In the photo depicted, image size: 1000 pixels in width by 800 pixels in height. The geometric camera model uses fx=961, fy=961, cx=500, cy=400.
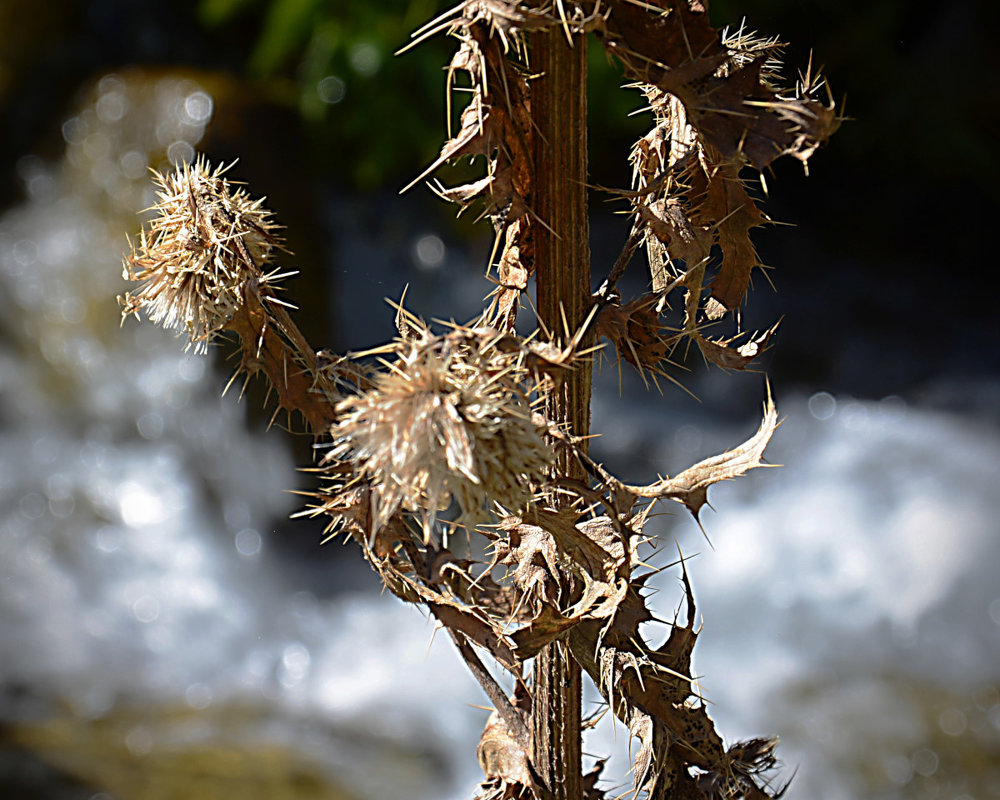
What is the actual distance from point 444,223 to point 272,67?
752mm

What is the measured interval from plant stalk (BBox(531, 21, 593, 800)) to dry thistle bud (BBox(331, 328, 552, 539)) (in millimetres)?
96

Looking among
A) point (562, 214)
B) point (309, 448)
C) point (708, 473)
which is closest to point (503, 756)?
point (708, 473)

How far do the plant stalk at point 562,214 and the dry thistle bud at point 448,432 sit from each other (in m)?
0.10

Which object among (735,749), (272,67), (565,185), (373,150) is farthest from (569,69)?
(272,67)

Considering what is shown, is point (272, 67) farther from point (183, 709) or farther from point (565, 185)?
point (565, 185)

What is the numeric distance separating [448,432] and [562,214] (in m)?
0.18

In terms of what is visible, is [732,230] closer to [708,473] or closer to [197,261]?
[708,473]

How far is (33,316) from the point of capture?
2869mm

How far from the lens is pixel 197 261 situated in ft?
1.71

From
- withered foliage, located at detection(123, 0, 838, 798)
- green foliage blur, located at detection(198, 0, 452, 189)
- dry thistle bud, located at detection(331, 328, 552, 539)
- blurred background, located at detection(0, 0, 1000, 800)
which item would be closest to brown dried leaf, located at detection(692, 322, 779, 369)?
withered foliage, located at detection(123, 0, 838, 798)

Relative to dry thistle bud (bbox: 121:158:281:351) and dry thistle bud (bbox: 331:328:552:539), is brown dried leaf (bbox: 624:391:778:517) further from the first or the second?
dry thistle bud (bbox: 121:158:281:351)

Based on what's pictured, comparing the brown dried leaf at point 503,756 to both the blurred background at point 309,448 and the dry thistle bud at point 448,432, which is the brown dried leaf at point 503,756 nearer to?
the dry thistle bud at point 448,432

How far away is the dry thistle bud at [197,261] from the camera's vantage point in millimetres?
527

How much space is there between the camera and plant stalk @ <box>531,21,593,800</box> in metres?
0.52
